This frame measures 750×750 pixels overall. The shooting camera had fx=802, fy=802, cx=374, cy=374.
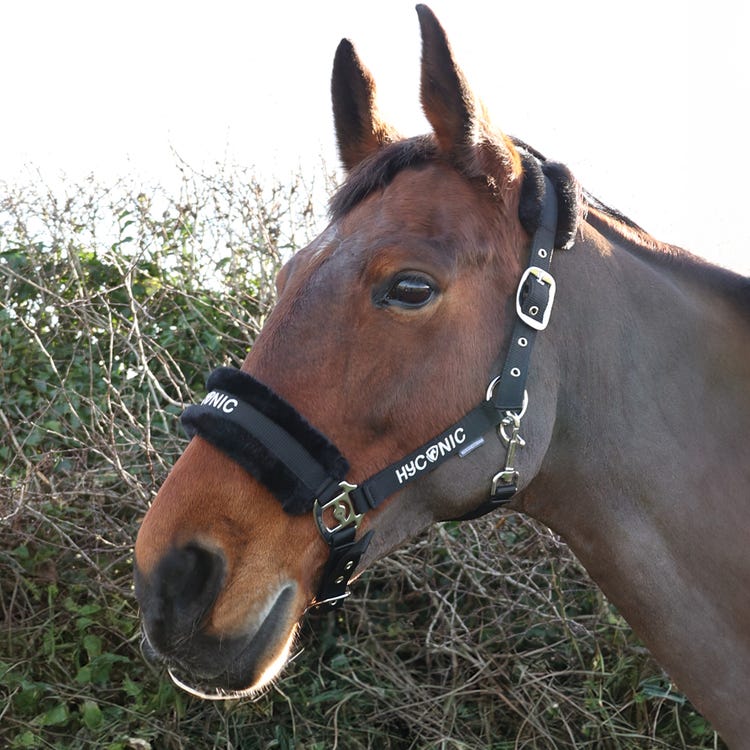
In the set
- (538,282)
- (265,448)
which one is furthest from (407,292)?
(265,448)

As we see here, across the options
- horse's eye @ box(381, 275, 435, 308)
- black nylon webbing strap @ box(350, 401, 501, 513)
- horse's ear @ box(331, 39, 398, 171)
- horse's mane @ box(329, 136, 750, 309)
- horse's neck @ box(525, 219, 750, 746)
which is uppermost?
horse's ear @ box(331, 39, 398, 171)

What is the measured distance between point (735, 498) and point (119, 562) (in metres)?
3.08

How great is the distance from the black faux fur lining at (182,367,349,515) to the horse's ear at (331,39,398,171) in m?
0.96

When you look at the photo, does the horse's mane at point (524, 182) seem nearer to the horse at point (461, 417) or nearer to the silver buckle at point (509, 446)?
the horse at point (461, 417)

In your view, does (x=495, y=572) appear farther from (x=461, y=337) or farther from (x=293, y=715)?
(x=461, y=337)

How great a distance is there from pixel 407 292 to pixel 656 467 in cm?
82

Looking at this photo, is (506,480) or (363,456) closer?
(363,456)

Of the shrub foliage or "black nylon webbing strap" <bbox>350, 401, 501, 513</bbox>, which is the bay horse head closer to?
"black nylon webbing strap" <bbox>350, 401, 501, 513</bbox>

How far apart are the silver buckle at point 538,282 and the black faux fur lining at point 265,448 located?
592 millimetres

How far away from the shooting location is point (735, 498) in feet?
6.95

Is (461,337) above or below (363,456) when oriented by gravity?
above

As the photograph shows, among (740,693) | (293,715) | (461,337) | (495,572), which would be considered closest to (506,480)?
(461,337)

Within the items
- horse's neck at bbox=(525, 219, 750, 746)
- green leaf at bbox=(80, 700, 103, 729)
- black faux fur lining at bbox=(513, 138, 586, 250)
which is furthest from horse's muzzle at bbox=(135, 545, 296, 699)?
green leaf at bbox=(80, 700, 103, 729)

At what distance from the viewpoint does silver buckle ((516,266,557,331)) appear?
2.00 m
